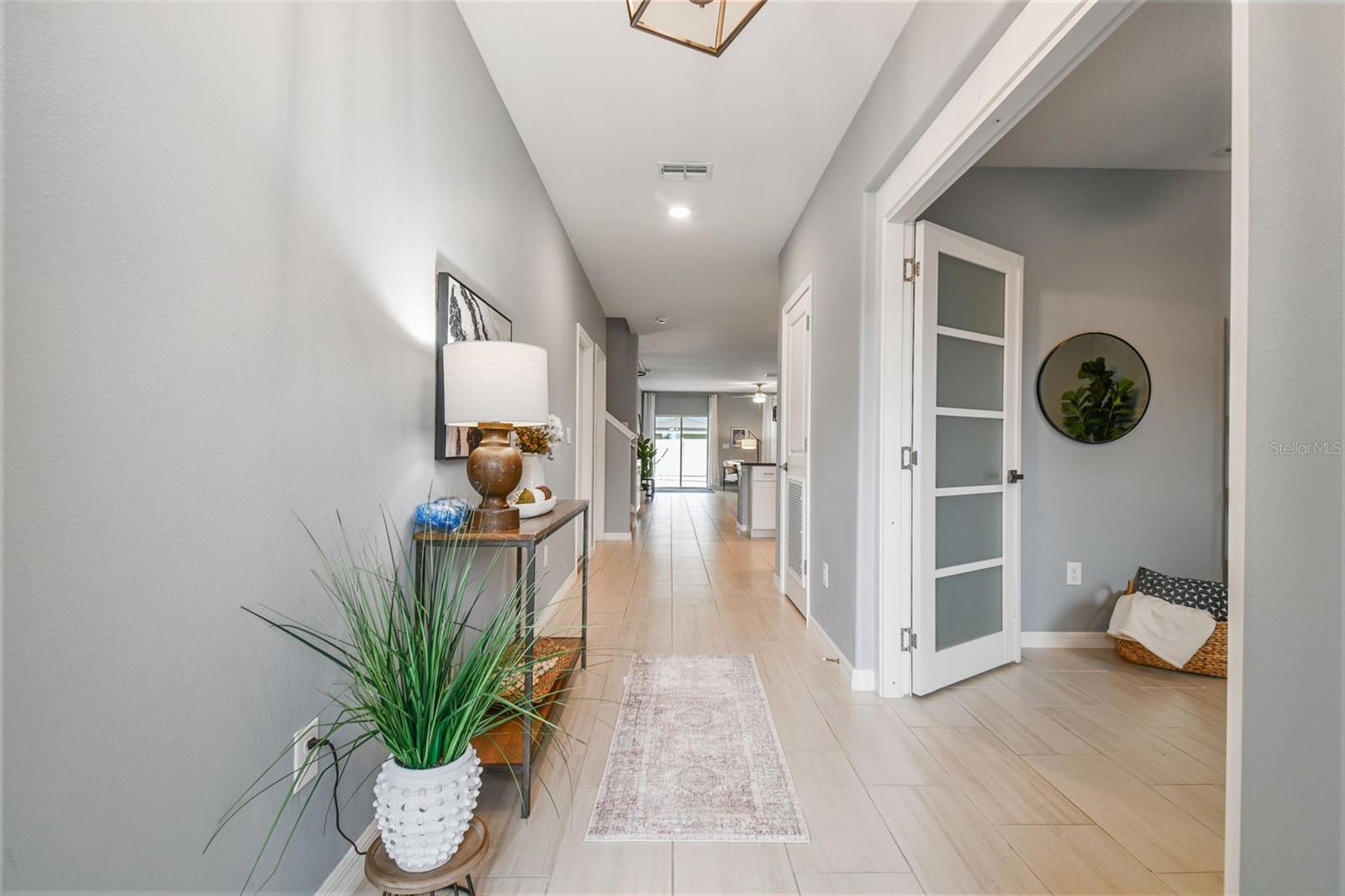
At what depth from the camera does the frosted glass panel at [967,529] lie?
258 cm

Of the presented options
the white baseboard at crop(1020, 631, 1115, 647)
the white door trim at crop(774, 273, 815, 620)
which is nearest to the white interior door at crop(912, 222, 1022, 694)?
the white baseboard at crop(1020, 631, 1115, 647)

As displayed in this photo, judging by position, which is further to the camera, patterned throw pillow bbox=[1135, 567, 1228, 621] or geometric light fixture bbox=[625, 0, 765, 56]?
patterned throw pillow bbox=[1135, 567, 1228, 621]

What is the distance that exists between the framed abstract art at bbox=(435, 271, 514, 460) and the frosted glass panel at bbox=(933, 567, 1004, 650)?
1.95 m

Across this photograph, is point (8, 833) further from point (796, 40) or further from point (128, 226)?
point (796, 40)

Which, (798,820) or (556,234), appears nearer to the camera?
(798,820)

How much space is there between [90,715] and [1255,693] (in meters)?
1.57

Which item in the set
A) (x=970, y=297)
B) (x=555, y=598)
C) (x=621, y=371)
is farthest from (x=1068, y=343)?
(x=621, y=371)

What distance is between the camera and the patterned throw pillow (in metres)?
2.81

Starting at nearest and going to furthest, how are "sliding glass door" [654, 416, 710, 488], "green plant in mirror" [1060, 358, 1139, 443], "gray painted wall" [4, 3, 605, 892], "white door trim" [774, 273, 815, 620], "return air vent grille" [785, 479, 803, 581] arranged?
1. "gray painted wall" [4, 3, 605, 892]
2. "green plant in mirror" [1060, 358, 1139, 443]
3. "white door trim" [774, 273, 815, 620]
4. "return air vent grille" [785, 479, 803, 581]
5. "sliding glass door" [654, 416, 710, 488]

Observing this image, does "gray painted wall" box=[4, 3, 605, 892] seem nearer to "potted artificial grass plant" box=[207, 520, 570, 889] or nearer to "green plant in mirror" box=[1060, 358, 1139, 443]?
"potted artificial grass plant" box=[207, 520, 570, 889]

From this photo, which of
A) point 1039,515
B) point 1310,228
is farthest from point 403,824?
point 1039,515

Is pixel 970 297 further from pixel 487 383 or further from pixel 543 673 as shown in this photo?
pixel 543 673

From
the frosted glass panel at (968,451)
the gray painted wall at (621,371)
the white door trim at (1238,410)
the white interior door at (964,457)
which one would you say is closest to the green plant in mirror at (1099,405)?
the white interior door at (964,457)

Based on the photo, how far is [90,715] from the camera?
771 millimetres
